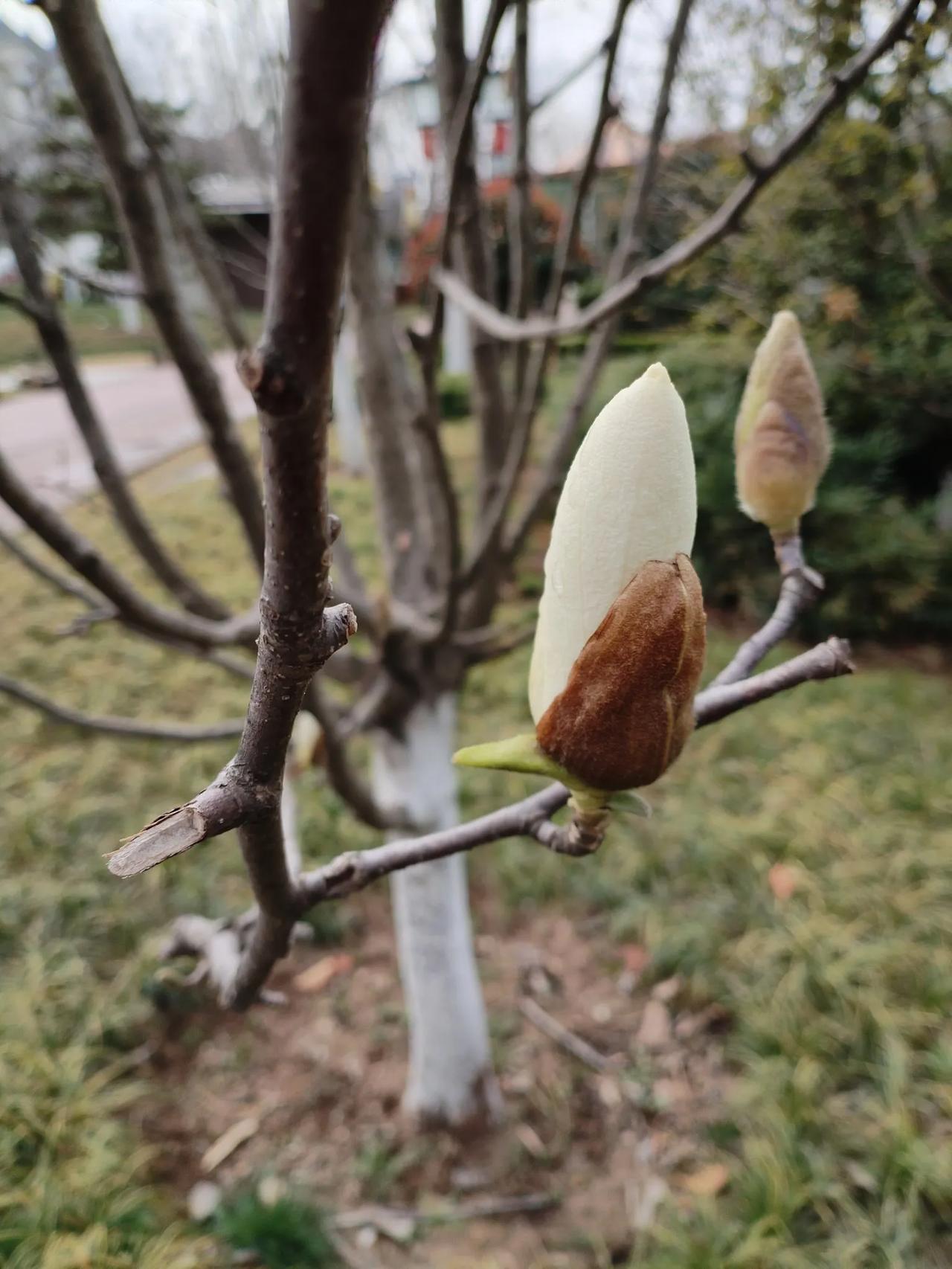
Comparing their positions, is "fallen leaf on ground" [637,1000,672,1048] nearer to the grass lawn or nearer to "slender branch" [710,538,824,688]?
the grass lawn

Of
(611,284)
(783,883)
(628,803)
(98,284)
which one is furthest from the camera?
(783,883)

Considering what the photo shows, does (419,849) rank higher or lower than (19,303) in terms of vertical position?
lower

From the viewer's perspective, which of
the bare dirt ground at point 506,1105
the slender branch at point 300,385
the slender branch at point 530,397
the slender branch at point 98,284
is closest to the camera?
the slender branch at point 300,385

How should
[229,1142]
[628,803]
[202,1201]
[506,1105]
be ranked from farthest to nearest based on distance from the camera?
[506,1105] → [229,1142] → [202,1201] → [628,803]

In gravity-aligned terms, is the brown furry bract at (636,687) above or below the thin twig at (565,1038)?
above

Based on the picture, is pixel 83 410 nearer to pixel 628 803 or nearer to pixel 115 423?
pixel 628 803

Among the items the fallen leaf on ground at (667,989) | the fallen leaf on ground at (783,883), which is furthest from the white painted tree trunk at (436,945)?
the fallen leaf on ground at (783,883)

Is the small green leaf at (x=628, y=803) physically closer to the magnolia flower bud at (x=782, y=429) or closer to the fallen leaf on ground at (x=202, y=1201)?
the magnolia flower bud at (x=782, y=429)

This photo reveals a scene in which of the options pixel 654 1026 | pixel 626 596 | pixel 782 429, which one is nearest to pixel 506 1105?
pixel 654 1026

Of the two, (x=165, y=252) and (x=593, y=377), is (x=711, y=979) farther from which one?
(x=165, y=252)
